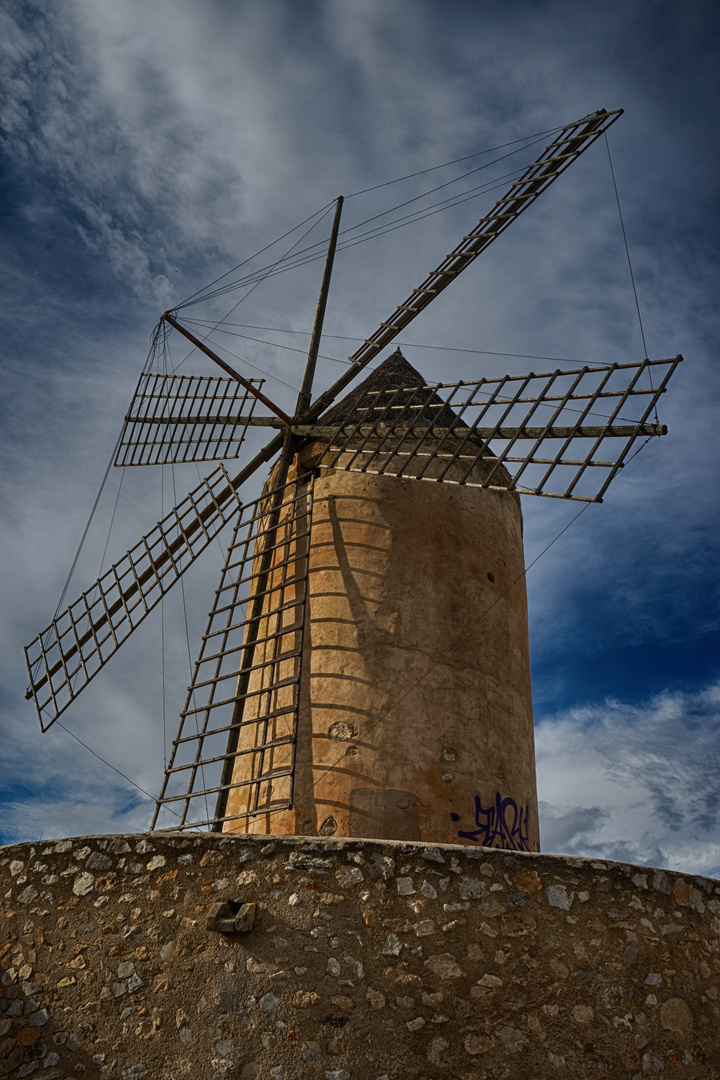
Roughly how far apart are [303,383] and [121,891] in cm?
485

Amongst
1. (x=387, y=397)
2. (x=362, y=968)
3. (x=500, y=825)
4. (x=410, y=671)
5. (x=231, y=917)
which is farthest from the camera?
(x=387, y=397)

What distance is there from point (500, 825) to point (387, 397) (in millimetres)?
3327

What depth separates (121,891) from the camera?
353 centimetres

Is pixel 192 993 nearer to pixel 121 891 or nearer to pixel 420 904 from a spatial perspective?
pixel 121 891

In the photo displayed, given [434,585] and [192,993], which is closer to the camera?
[192,993]

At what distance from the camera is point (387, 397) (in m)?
6.71

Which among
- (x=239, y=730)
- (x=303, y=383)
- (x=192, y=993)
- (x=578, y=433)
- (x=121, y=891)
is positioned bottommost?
(x=192, y=993)

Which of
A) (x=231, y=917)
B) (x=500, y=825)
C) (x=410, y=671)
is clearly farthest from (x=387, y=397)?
(x=231, y=917)

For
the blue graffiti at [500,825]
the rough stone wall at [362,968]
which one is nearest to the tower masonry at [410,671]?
the blue graffiti at [500,825]

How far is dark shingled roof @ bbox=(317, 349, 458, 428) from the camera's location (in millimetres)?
6434

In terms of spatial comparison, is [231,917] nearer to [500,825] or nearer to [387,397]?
[500,825]

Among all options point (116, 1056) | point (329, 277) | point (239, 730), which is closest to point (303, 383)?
point (329, 277)

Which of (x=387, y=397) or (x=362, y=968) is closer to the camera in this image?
(x=362, y=968)

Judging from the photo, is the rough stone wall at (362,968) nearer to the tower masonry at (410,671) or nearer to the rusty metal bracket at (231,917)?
the rusty metal bracket at (231,917)
